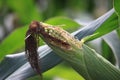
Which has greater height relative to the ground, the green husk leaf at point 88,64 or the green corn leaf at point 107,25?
the green corn leaf at point 107,25

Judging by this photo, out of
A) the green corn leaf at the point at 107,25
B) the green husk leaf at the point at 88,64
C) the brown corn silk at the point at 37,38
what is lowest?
the green husk leaf at the point at 88,64

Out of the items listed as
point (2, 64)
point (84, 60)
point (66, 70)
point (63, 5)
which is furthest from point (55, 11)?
point (84, 60)

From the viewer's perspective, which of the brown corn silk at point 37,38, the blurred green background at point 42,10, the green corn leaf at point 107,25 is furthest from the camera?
the blurred green background at point 42,10

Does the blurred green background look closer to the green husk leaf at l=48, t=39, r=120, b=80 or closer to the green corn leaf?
the green corn leaf

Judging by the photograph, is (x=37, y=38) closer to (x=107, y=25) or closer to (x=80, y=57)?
(x=80, y=57)

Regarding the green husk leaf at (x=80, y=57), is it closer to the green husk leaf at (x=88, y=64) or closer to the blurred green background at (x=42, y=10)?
the green husk leaf at (x=88, y=64)

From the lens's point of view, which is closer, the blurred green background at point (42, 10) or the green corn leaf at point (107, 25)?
the green corn leaf at point (107, 25)

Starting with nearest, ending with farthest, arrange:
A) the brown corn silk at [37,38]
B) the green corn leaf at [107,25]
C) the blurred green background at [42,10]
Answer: the brown corn silk at [37,38]
the green corn leaf at [107,25]
the blurred green background at [42,10]

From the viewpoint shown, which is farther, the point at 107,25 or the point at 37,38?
the point at 107,25

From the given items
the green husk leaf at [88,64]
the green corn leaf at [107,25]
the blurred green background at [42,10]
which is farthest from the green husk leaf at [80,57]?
the blurred green background at [42,10]

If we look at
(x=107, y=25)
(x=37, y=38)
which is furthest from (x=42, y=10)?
(x=37, y=38)

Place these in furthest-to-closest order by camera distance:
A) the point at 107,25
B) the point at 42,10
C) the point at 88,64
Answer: the point at 42,10
the point at 107,25
the point at 88,64
